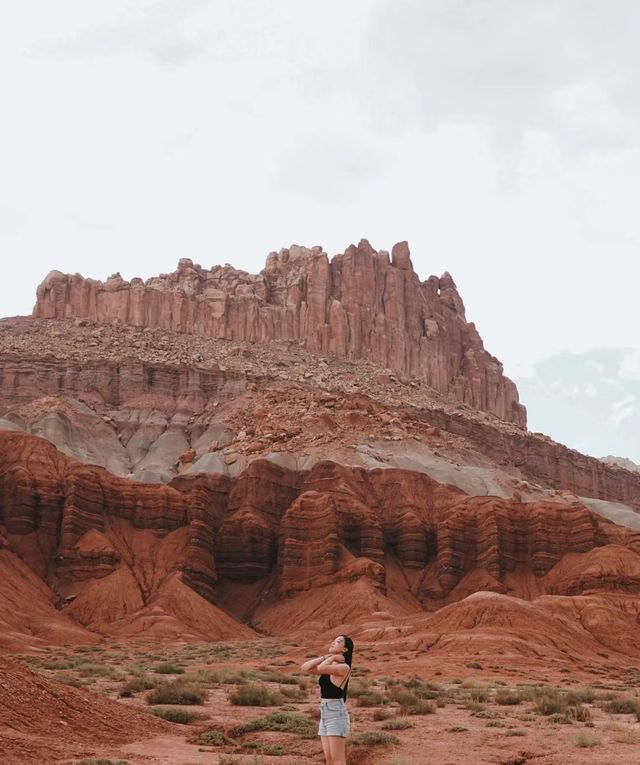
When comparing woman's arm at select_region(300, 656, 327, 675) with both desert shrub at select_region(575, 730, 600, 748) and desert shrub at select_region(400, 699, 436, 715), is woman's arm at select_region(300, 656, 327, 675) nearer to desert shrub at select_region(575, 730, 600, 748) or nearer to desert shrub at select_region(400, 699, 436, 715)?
desert shrub at select_region(575, 730, 600, 748)

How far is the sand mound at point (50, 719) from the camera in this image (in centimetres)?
1404

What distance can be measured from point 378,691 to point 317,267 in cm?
11753

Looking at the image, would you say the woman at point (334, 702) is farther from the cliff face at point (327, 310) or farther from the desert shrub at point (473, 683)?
the cliff face at point (327, 310)

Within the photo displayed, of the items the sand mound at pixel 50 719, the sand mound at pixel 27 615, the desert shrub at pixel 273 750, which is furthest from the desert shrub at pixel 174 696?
the sand mound at pixel 27 615

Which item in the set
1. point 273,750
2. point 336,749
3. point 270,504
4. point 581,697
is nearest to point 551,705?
point 581,697

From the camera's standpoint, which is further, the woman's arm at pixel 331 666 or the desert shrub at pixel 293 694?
the desert shrub at pixel 293 694

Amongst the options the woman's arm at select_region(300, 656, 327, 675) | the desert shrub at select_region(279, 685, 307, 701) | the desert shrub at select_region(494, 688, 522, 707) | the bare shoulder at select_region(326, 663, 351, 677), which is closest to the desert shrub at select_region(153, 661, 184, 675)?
the desert shrub at select_region(279, 685, 307, 701)

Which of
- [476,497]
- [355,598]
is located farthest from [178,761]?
[476,497]

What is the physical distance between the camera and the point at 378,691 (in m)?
28.2

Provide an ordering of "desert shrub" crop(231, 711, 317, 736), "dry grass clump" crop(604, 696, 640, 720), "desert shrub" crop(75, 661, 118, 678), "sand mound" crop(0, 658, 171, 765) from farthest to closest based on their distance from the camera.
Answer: "desert shrub" crop(75, 661, 118, 678) < "dry grass clump" crop(604, 696, 640, 720) < "desert shrub" crop(231, 711, 317, 736) < "sand mound" crop(0, 658, 171, 765)

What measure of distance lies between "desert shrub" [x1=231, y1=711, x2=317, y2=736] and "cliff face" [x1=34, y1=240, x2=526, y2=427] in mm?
109793

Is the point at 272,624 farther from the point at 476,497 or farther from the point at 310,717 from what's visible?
the point at 310,717

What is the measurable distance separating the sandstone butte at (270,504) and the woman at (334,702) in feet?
107

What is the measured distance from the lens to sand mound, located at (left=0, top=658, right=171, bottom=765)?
46.1 ft
